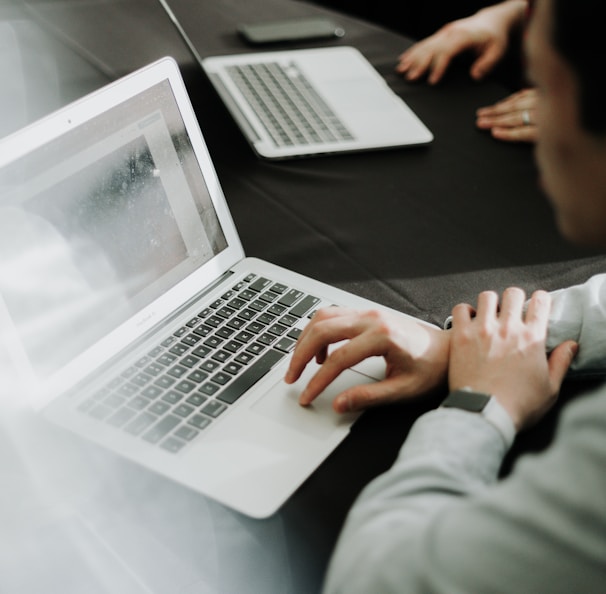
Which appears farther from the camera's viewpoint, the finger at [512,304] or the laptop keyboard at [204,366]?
the finger at [512,304]

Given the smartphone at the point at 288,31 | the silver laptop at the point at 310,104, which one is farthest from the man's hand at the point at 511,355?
the smartphone at the point at 288,31

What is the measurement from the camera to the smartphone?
151 cm

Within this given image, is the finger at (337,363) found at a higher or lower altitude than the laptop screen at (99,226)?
lower

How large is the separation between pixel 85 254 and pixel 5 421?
0.19m

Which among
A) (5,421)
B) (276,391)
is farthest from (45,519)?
(276,391)

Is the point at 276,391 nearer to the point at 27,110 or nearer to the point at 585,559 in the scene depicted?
the point at 585,559

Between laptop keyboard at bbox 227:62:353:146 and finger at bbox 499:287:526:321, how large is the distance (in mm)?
458

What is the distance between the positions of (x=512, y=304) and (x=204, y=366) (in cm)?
36

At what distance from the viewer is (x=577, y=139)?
58 centimetres

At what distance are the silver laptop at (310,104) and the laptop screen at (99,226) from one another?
32 centimetres

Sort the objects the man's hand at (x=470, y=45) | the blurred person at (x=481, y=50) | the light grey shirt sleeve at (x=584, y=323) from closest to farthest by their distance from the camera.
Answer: the light grey shirt sleeve at (x=584, y=323), the blurred person at (x=481, y=50), the man's hand at (x=470, y=45)

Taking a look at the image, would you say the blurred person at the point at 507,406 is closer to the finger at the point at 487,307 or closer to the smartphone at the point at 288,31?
the finger at the point at 487,307

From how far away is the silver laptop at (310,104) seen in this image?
1238mm

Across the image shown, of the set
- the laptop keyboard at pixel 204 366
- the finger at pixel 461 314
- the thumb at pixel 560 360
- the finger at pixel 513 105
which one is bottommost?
the thumb at pixel 560 360
